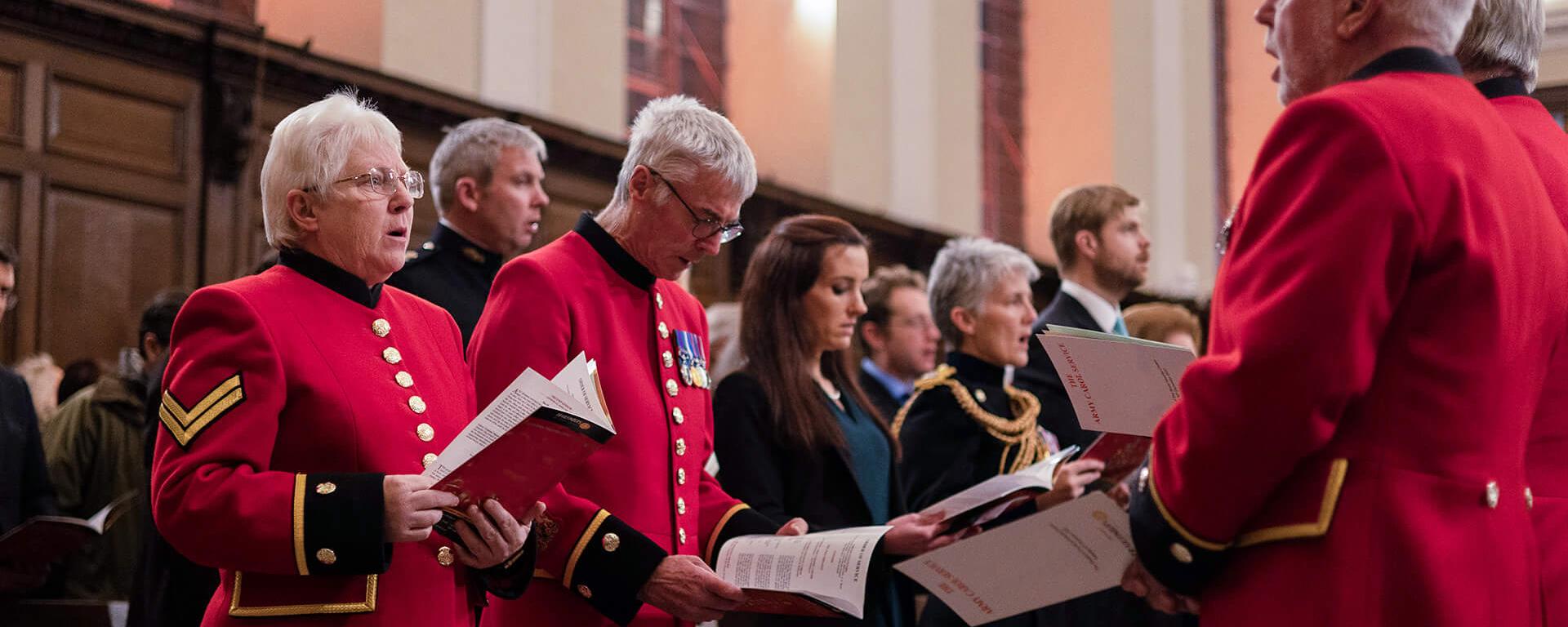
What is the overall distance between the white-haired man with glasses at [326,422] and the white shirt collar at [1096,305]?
2.29 meters

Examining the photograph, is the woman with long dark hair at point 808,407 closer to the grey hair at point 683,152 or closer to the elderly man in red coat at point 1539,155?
the grey hair at point 683,152

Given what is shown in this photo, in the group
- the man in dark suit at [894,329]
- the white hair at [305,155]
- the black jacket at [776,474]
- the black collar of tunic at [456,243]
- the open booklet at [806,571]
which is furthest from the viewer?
the man in dark suit at [894,329]

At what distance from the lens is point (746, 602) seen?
2385 mm

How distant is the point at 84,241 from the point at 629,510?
13.3 feet

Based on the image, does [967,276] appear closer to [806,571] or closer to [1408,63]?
[806,571]

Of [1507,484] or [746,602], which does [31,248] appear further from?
[1507,484]

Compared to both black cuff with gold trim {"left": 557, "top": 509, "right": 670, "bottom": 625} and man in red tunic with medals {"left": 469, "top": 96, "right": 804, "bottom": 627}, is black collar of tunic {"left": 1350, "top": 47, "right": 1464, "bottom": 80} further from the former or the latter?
black cuff with gold trim {"left": 557, "top": 509, "right": 670, "bottom": 625}

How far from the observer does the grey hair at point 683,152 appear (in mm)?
2580

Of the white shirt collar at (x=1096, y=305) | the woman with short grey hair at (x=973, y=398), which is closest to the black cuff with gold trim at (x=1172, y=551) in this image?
the woman with short grey hair at (x=973, y=398)

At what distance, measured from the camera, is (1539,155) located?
1.91m

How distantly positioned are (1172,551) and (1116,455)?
1.44 m

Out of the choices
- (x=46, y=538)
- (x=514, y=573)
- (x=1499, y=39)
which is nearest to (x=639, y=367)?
(x=514, y=573)

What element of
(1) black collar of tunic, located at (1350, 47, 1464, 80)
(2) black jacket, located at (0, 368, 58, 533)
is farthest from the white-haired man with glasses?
(2) black jacket, located at (0, 368, 58, 533)

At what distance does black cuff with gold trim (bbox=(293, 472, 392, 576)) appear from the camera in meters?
1.88
